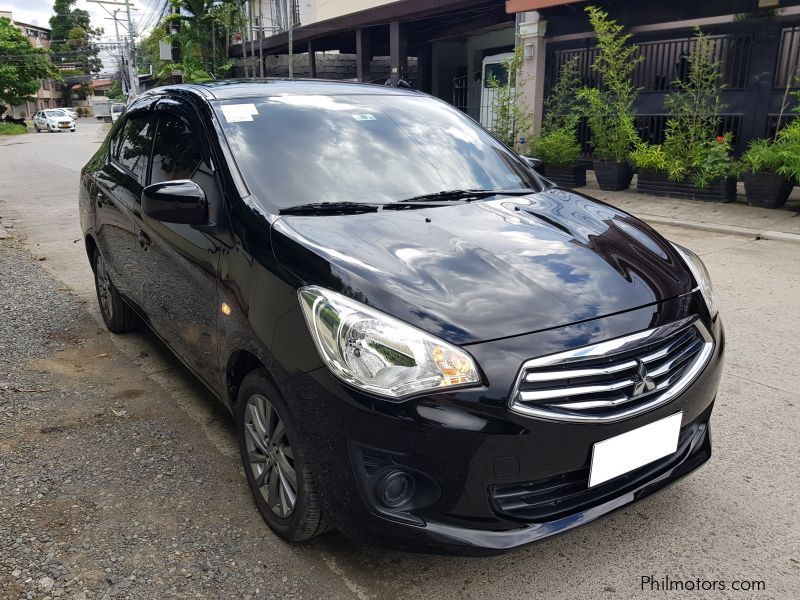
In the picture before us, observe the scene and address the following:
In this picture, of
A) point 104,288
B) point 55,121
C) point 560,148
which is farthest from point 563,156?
point 55,121

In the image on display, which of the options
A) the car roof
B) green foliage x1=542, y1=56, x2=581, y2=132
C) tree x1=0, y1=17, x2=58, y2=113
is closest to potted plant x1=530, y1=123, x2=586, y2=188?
green foliage x1=542, y1=56, x2=581, y2=132

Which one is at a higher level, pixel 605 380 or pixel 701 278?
pixel 701 278

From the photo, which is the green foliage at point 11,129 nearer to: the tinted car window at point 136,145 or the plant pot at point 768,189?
the tinted car window at point 136,145

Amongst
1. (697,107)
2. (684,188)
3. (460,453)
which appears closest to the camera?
(460,453)

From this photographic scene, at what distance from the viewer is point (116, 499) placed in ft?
9.09

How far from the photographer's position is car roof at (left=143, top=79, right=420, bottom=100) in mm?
3256

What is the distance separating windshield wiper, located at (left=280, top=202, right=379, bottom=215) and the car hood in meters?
0.06

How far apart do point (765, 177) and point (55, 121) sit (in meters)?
45.9

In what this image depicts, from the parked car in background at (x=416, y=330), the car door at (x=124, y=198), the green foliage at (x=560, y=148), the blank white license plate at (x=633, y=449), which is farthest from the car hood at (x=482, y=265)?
the green foliage at (x=560, y=148)

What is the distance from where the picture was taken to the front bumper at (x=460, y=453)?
74.4 inches

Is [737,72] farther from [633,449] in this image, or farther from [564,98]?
[633,449]

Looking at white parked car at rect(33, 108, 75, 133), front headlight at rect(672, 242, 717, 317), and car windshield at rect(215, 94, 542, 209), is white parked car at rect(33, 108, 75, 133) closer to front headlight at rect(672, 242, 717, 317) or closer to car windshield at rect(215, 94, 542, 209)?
car windshield at rect(215, 94, 542, 209)

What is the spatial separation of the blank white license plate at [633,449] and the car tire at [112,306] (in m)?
3.45

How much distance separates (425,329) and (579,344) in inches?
18.3
